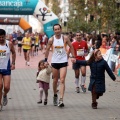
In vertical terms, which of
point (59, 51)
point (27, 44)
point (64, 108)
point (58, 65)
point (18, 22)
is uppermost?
point (18, 22)

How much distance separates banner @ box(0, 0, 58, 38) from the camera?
25219mm

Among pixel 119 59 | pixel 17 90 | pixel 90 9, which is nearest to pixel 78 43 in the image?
pixel 17 90

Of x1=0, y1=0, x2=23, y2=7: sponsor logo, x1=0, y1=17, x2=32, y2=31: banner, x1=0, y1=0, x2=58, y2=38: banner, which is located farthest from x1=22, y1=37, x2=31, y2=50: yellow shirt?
x1=0, y1=0, x2=23, y2=7: sponsor logo

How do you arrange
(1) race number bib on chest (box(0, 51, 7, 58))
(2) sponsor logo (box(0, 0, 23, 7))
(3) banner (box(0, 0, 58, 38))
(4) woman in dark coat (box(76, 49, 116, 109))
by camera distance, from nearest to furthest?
(1) race number bib on chest (box(0, 51, 7, 58)) → (4) woman in dark coat (box(76, 49, 116, 109)) → (2) sponsor logo (box(0, 0, 23, 7)) → (3) banner (box(0, 0, 58, 38))

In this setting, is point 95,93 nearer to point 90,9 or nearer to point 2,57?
point 2,57

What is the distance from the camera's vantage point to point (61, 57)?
13266 mm

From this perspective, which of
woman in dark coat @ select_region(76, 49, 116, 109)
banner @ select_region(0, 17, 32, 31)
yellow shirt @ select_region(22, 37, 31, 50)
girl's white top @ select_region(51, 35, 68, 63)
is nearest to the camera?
woman in dark coat @ select_region(76, 49, 116, 109)

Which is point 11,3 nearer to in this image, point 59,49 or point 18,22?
point 59,49

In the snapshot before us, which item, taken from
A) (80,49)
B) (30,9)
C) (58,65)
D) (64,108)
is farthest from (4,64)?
(30,9)

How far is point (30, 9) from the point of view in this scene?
25.7 metres

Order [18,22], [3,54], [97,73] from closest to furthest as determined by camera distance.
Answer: [3,54], [97,73], [18,22]

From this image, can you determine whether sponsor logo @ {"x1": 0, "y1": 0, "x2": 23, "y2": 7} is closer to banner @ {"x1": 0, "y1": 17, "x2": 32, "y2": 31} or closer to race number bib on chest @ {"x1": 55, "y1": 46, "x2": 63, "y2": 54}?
banner @ {"x1": 0, "y1": 17, "x2": 32, "y2": 31}

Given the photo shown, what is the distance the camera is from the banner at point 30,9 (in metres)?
25.2

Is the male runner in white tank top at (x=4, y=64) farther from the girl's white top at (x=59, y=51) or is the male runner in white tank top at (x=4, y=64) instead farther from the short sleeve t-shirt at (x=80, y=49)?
the short sleeve t-shirt at (x=80, y=49)
